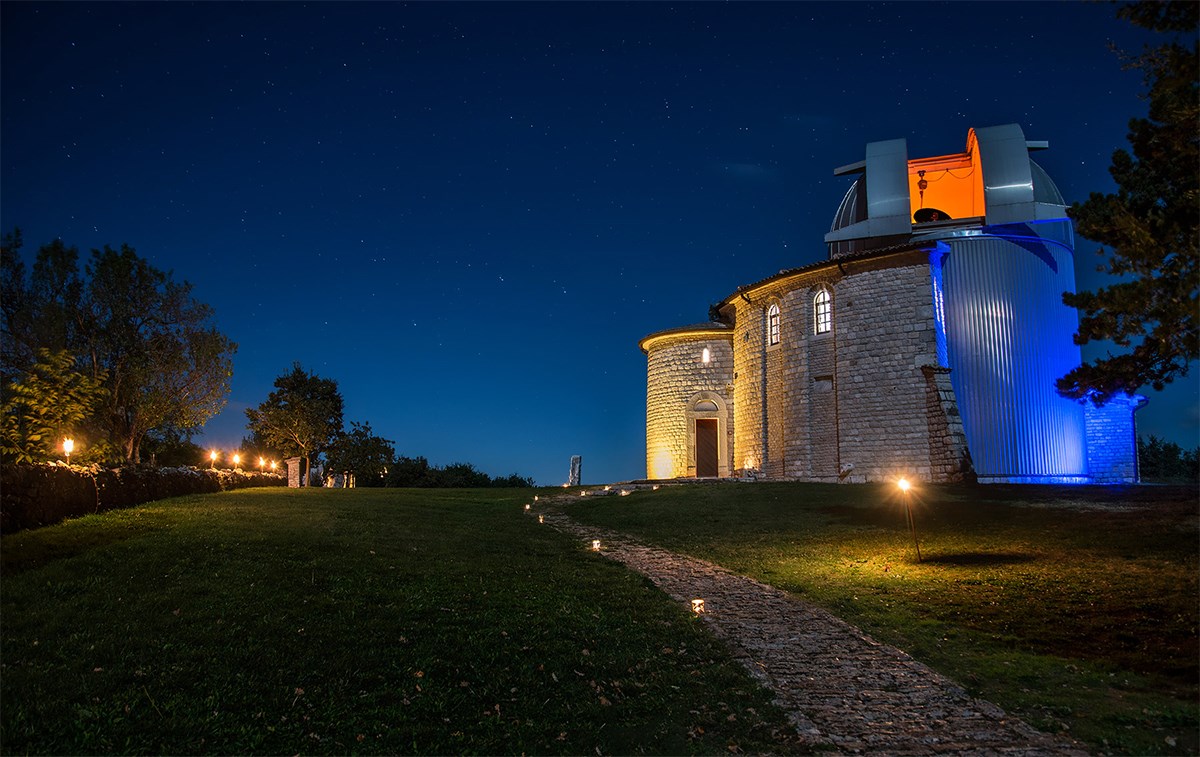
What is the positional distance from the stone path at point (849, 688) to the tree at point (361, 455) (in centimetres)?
3204

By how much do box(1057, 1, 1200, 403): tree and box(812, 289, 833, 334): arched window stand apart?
57.3ft

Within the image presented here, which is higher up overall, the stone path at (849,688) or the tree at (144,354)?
the tree at (144,354)

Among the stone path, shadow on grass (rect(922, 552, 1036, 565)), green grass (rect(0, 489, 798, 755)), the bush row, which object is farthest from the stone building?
the bush row

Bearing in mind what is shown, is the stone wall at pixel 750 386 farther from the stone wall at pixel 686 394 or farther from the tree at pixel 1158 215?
the tree at pixel 1158 215

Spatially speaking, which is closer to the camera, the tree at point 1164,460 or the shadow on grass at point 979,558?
the shadow on grass at point 979,558

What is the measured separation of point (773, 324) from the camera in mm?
Result: 34625

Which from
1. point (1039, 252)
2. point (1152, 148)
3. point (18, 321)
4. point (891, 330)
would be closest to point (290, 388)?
point (18, 321)

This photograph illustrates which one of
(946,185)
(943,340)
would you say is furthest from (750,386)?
(946,185)

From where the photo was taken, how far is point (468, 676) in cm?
805

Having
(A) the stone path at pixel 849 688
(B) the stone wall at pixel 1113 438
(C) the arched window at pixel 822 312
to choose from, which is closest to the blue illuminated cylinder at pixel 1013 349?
(B) the stone wall at pixel 1113 438

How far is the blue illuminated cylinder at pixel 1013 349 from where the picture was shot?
28047mm

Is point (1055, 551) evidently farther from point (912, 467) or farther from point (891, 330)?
point (891, 330)

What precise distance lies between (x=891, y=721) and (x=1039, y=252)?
27.9m

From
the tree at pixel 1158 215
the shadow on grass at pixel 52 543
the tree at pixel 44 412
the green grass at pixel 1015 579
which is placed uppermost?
the tree at pixel 1158 215
